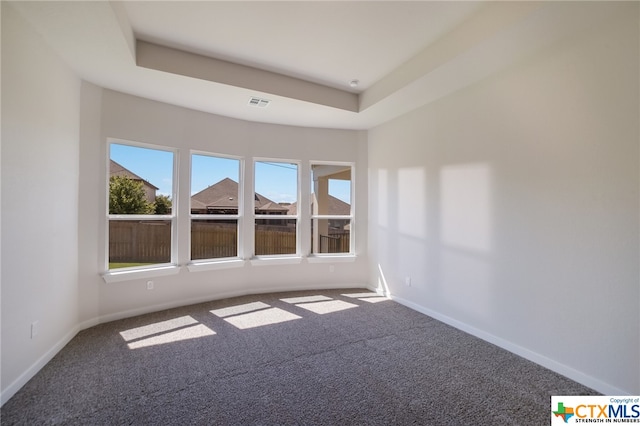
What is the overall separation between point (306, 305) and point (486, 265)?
2.31m

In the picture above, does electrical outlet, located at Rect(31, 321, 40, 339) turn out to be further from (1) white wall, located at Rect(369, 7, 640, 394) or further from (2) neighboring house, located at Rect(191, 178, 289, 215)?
(1) white wall, located at Rect(369, 7, 640, 394)

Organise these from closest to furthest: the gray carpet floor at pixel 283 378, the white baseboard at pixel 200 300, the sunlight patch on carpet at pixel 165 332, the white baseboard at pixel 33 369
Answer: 1. the gray carpet floor at pixel 283 378
2. the white baseboard at pixel 33 369
3. the sunlight patch on carpet at pixel 165 332
4. the white baseboard at pixel 200 300

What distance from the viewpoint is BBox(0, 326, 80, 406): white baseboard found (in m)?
2.05

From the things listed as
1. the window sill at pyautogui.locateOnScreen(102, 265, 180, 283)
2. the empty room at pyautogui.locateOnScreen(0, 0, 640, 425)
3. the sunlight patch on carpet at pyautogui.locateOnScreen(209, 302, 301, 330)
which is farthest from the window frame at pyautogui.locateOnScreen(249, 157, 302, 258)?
the window sill at pyautogui.locateOnScreen(102, 265, 180, 283)

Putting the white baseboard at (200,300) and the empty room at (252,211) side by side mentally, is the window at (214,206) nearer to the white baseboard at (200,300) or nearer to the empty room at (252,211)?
the empty room at (252,211)

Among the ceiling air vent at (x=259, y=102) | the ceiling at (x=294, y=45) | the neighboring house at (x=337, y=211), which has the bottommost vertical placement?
the neighboring house at (x=337, y=211)

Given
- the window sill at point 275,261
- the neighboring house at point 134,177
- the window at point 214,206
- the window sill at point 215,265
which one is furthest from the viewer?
the window sill at point 275,261

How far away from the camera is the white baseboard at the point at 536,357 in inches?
86.3

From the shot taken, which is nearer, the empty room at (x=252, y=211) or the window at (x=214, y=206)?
the empty room at (x=252, y=211)

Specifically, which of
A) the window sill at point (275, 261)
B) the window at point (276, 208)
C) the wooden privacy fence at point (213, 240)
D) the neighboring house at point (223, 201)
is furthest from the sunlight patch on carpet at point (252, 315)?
the neighboring house at point (223, 201)

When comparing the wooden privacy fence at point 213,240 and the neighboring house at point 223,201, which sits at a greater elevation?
the neighboring house at point 223,201

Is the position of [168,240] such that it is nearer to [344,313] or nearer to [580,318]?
[344,313]

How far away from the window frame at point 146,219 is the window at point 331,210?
83.8 inches

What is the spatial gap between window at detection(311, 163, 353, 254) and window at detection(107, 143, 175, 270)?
7.31ft
